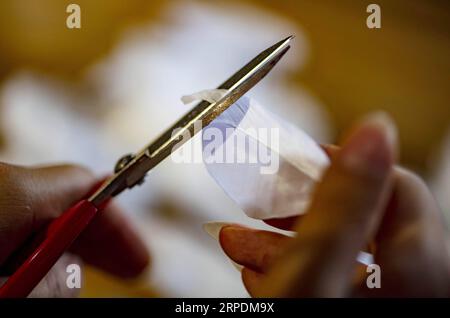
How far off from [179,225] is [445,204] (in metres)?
0.30

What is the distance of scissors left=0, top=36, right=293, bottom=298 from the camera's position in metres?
0.36

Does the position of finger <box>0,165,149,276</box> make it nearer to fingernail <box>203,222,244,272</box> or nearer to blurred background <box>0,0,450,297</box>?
blurred background <box>0,0,450,297</box>

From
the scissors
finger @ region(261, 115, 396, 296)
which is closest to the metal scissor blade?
the scissors

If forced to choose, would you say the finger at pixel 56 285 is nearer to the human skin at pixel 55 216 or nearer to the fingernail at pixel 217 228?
the human skin at pixel 55 216

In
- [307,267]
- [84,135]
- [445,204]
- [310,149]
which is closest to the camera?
[307,267]

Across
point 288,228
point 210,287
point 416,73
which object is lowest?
point 210,287

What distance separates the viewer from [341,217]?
0.26m

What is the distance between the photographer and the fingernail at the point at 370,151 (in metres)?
0.27

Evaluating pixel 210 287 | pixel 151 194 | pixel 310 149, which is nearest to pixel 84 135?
pixel 151 194

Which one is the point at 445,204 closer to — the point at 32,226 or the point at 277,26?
the point at 277,26

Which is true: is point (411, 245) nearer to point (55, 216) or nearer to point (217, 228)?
point (217, 228)

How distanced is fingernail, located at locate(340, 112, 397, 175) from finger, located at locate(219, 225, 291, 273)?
148 millimetres

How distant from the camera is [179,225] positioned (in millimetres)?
621

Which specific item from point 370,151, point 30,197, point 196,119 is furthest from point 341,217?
point 30,197
